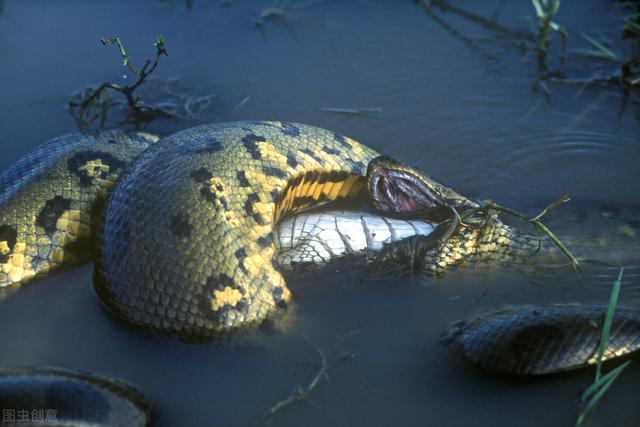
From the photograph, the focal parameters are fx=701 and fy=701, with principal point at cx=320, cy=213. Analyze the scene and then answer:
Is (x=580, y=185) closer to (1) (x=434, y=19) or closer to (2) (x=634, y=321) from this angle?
(2) (x=634, y=321)

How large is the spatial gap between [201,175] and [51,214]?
3.59 feet

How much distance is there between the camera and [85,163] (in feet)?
14.6

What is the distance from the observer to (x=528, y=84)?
6117mm

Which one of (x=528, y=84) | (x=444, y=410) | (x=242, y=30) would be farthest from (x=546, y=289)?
(x=242, y=30)

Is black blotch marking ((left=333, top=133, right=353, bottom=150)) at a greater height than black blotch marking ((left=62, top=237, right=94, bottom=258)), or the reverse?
black blotch marking ((left=333, top=133, right=353, bottom=150))

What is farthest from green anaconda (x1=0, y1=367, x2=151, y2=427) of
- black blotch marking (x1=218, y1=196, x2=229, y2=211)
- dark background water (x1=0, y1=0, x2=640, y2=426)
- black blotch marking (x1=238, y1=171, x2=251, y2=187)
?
black blotch marking (x1=238, y1=171, x2=251, y2=187)

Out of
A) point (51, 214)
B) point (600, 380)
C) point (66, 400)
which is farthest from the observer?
point (51, 214)

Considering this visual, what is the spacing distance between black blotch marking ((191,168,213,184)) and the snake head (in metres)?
1.06

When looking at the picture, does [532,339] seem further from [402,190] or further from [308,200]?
[308,200]

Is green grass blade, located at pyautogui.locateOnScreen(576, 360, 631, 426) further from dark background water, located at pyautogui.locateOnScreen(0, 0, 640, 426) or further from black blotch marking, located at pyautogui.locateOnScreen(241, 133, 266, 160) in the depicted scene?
black blotch marking, located at pyautogui.locateOnScreen(241, 133, 266, 160)

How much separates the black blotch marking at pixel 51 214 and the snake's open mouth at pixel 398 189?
189 centimetres

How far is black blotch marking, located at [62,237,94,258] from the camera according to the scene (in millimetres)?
4316

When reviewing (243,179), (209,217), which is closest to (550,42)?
(243,179)

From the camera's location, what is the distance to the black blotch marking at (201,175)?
379 cm
